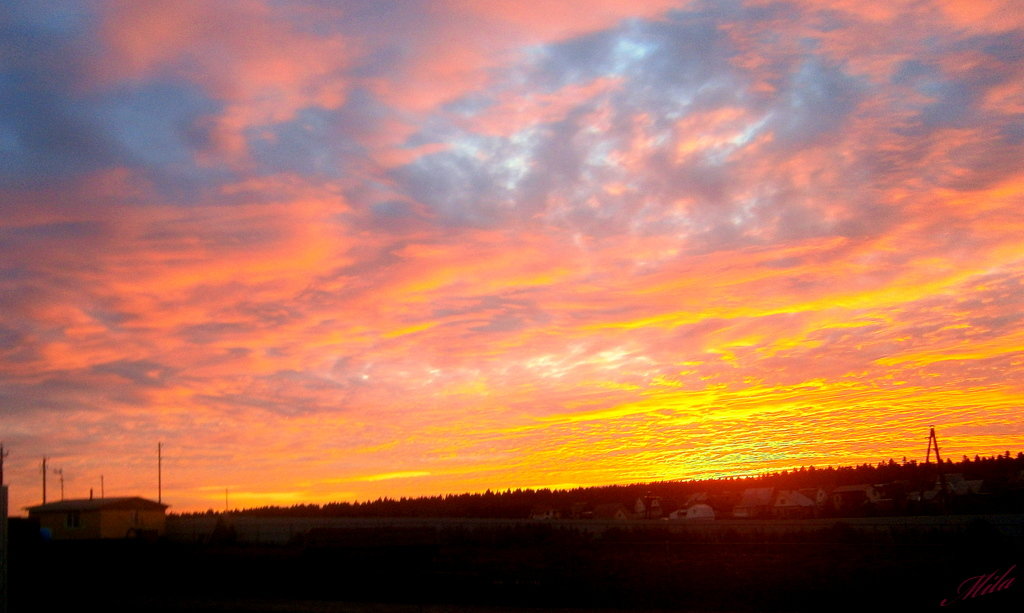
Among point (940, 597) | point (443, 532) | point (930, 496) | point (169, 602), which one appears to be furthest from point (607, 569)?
point (930, 496)

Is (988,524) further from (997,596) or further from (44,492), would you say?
(44,492)

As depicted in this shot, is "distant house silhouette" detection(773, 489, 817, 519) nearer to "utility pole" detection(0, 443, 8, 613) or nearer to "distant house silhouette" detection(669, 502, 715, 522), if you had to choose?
"distant house silhouette" detection(669, 502, 715, 522)

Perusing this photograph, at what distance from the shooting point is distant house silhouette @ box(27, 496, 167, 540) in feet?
165

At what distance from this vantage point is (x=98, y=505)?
167 feet

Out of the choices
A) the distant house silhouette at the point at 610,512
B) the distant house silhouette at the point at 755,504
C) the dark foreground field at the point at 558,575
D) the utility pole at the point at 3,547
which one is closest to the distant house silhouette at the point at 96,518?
the dark foreground field at the point at 558,575

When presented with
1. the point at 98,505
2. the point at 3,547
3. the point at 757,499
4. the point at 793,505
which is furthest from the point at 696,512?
the point at 3,547

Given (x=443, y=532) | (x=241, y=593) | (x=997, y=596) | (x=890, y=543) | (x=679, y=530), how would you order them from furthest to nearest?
(x=443, y=532), (x=679, y=530), (x=890, y=543), (x=241, y=593), (x=997, y=596)

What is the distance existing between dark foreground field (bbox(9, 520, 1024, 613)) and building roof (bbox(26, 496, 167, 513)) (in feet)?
22.9

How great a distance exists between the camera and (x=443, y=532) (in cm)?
5522

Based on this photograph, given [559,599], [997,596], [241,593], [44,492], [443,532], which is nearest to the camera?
[997,596]

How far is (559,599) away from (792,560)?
472 inches

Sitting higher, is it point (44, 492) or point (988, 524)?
point (44, 492)

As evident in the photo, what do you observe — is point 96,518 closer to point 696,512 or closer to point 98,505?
point 98,505

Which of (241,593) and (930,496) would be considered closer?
(241,593)
